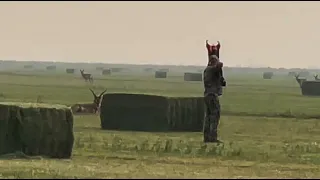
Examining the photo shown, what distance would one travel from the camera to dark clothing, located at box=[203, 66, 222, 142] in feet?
82.6

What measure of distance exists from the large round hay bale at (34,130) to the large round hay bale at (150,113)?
36.2 ft

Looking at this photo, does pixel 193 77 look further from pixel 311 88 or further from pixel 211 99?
pixel 211 99

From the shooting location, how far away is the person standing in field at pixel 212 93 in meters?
25.0

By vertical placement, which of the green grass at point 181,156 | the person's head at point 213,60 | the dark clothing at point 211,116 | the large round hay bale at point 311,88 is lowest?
the green grass at point 181,156

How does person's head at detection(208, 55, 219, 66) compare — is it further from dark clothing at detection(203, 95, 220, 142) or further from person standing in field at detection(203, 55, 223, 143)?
dark clothing at detection(203, 95, 220, 142)

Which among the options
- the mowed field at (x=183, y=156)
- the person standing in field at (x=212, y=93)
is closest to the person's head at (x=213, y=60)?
the person standing in field at (x=212, y=93)

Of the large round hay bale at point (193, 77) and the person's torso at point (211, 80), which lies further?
the large round hay bale at point (193, 77)

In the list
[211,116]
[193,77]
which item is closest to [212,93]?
[211,116]

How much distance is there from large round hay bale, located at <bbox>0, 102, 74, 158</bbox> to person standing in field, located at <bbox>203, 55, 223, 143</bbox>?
5390 millimetres

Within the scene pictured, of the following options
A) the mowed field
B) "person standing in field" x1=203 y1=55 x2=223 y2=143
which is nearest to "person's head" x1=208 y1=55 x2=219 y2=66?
"person standing in field" x1=203 y1=55 x2=223 y2=143

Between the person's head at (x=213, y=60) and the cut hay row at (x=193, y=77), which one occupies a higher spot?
the cut hay row at (x=193, y=77)

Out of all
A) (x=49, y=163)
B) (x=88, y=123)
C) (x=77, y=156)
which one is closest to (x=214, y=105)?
(x=77, y=156)

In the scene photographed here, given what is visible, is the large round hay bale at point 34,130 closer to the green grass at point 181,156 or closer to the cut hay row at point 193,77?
the green grass at point 181,156

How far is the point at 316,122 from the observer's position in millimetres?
38344
